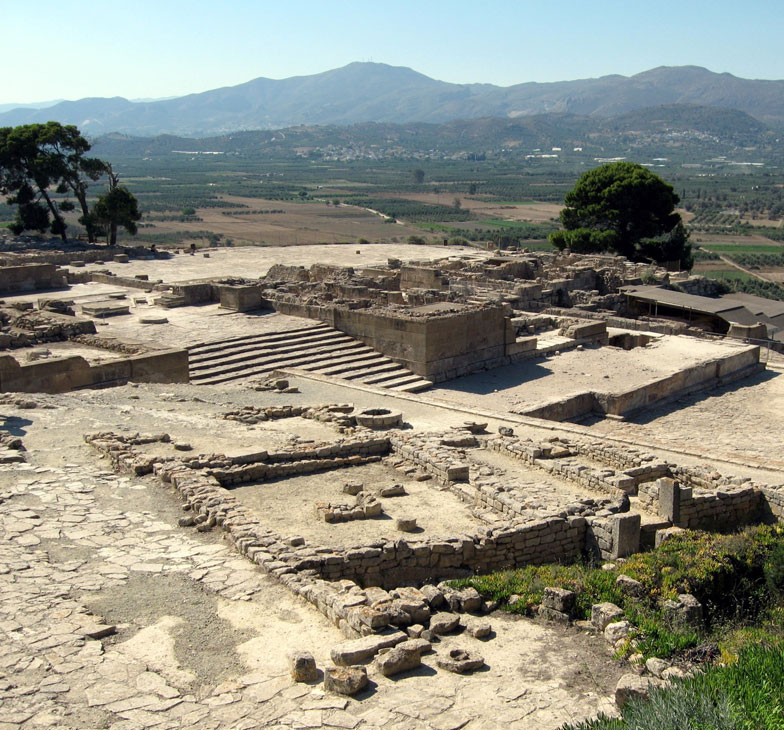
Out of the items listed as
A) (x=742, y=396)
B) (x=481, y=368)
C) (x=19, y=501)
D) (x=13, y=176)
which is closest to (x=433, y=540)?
(x=19, y=501)

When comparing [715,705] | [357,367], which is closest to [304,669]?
[715,705]

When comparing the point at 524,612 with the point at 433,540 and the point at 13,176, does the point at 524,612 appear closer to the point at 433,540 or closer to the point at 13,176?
the point at 433,540

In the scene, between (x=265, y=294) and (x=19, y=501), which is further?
(x=265, y=294)

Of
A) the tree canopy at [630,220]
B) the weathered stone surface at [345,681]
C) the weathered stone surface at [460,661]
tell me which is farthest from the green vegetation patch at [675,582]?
the tree canopy at [630,220]

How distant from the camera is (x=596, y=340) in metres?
23.9

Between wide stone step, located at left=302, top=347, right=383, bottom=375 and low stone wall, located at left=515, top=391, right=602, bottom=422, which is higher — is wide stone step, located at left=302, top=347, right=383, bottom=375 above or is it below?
above

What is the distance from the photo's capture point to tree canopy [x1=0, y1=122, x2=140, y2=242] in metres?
37.8

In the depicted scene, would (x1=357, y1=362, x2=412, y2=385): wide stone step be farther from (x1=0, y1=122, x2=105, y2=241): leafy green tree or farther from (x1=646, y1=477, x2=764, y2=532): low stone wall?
(x1=0, y1=122, x2=105, y2=241): leafy green tree

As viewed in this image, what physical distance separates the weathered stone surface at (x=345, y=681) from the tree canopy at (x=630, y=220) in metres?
35.7

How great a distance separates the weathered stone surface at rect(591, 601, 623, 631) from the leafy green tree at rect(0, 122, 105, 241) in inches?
1397

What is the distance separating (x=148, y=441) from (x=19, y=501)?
251cm

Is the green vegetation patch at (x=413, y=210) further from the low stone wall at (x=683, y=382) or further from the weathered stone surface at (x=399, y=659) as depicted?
the weathered stone surface at (x=399, y=659)

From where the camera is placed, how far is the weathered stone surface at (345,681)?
5812 mm

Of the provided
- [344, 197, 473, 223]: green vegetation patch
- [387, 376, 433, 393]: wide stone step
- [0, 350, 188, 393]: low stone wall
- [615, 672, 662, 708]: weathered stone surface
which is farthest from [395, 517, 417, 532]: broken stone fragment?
[344, 197, 473, 223]: green vegetation patch
